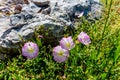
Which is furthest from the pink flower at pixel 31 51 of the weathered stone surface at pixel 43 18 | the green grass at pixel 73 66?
the weathered stone surface at pixel 43 18

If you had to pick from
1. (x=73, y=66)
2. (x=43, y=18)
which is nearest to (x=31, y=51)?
(x=73, y=66)

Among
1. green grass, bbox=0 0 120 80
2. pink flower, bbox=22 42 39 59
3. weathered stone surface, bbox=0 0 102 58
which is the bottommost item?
green grass, bbox=0 0 120 80

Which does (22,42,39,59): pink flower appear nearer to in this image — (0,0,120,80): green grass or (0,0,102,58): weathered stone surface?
(0,0,120,80): green grass

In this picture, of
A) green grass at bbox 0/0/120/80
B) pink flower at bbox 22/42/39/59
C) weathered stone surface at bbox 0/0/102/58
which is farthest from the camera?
weathered stone surface at bbox 0/0/102/58

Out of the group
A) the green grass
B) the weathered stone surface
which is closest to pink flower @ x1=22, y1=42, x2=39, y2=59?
the green grass

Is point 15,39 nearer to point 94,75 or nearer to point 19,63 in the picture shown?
point 19,63

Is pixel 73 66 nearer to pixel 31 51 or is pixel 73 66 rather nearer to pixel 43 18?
pixel 31 51

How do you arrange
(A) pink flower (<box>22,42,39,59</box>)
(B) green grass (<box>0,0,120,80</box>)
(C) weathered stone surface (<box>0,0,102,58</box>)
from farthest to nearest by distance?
1. (C) weathered stone surface (<box>0,0,102,58</box>)
2. (B) green grass (<box>0,0,120,80</box>)
3. (A) pink flower (<box>22,42,39,59</box>)

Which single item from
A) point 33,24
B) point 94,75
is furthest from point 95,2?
point 94,75
